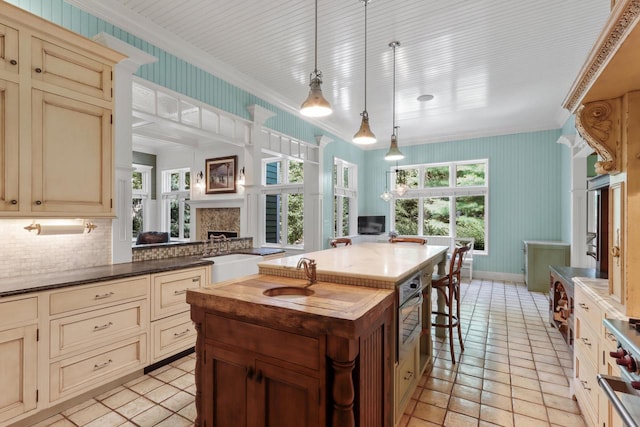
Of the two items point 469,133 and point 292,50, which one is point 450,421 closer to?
point 292,50

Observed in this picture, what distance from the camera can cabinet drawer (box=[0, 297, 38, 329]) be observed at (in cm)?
181

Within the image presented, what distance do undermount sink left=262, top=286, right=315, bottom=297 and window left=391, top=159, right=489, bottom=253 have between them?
19.2ft

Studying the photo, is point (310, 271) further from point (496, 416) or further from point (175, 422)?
point (496, 416)

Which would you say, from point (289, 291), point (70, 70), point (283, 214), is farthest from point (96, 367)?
point (283, 214)

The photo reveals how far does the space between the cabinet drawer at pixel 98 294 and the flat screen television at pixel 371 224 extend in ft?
18.5

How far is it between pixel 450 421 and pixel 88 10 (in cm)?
419

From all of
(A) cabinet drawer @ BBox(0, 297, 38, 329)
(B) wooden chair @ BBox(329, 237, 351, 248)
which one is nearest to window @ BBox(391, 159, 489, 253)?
(B) wooden chair @ BBox(329, 237, 351, 248)

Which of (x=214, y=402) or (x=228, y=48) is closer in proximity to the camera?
(x=214, y=402)

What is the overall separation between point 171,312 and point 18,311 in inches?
41.6

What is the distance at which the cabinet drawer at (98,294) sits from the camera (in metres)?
2.05

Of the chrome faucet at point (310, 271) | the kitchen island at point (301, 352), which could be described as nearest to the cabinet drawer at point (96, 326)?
the kitchen island at point (301, 352)

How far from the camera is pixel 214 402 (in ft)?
5.22

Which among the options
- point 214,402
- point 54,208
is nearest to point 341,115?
point 54,208

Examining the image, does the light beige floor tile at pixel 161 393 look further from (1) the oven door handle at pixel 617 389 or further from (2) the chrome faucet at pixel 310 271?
(1) the oven door handle at pixel 617 389
